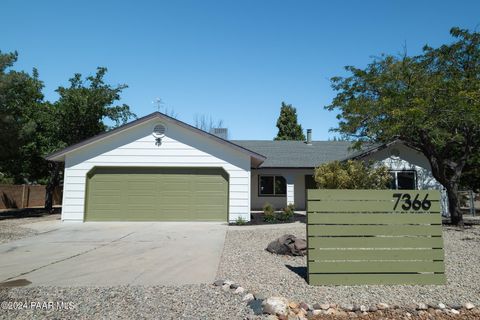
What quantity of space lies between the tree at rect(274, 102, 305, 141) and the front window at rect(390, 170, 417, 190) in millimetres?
21389

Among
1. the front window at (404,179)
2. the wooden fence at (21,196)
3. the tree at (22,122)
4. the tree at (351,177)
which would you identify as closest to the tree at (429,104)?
the tree at (351,177)

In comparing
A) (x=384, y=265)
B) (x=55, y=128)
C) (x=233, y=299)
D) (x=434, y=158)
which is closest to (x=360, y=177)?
(x=434, y=158)

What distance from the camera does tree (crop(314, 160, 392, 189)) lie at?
13781 mm

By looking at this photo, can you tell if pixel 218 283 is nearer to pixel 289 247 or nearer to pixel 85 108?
pixel 289 247

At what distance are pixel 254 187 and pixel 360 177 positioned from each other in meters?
9.46

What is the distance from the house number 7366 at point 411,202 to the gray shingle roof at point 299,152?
14261mm

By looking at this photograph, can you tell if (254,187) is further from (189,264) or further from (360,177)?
(189,264)

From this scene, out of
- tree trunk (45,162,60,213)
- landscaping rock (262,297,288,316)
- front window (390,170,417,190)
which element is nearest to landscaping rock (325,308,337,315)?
landscaping rock (262,297,288,316)

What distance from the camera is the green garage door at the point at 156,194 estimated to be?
15.6 m

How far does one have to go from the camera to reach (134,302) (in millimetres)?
5219

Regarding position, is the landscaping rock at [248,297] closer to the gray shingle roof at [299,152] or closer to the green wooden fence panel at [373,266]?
the green wooden fence panel at [373,266]

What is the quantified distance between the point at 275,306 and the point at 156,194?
11.6 meters

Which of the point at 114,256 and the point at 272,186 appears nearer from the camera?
the point at 114,256

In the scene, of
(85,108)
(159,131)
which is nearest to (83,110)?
(85,108)
